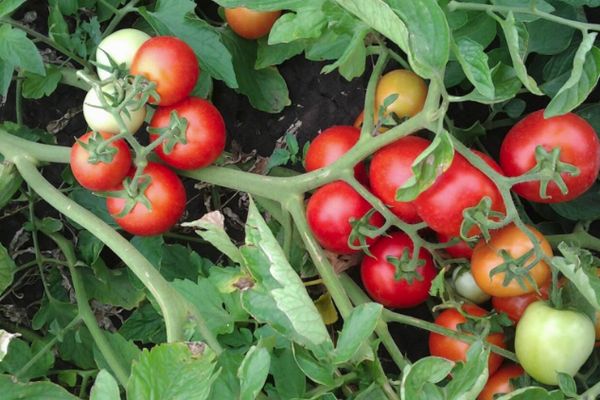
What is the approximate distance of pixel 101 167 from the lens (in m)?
1.06

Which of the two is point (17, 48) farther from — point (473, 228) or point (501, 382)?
point (501, 382)

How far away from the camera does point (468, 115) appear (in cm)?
135

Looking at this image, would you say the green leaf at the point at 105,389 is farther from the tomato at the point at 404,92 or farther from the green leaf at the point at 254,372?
the tomato at the point at 404,92

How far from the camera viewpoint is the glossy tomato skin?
1009 mm

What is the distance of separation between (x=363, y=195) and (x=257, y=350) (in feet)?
0.99

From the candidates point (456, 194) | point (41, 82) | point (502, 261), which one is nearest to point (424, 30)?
point (456, 194)

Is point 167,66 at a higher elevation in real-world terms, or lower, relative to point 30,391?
higher

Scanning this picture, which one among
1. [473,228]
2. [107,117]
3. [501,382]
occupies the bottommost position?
[501,382]

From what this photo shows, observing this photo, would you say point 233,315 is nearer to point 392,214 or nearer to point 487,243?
point 392,214

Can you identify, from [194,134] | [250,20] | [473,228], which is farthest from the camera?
[250,20]

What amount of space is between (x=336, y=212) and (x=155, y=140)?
281 mm

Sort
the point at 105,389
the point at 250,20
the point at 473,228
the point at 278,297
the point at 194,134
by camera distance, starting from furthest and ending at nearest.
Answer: the point at 250,20
the point at 194,134
the point at 473,228
the point at 278,297
the point at 105,389

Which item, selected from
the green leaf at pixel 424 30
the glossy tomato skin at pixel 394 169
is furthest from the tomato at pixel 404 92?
the green leaf at pixel 424 30

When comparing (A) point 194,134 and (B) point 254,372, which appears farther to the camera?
(A) point 194,134
